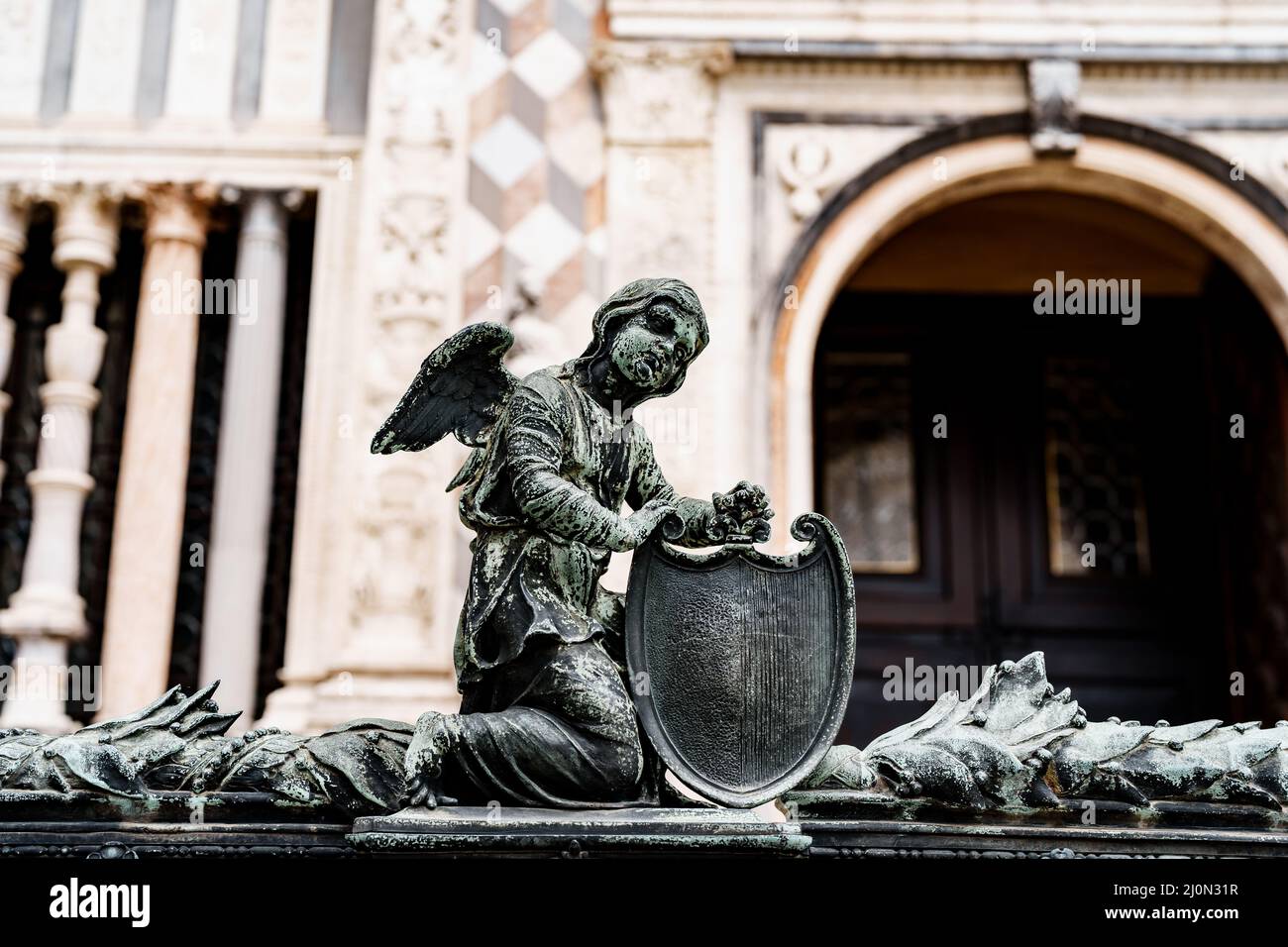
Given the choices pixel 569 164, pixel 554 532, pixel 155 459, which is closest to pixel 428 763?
pixel 554 532

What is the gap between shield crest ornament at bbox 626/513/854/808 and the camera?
3670 millimetres

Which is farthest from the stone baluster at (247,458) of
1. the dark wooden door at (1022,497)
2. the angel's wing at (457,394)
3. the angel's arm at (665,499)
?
the angel's arm at (665,499)

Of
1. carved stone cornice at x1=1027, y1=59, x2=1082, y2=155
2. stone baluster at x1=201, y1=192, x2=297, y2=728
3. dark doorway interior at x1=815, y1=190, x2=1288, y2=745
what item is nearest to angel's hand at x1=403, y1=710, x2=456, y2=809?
stone baluster at x1=201, y1=192, x2=297, y2=728

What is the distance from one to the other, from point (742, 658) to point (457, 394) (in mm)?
1044

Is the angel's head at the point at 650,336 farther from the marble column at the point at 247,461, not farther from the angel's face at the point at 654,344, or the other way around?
the marble column at the point at 247,461

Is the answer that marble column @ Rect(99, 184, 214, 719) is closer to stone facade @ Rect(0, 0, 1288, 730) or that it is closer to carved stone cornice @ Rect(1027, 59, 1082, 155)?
stone facade @ Rect(0, 0, 1288, 730)

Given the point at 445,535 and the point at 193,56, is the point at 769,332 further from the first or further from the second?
the point at 193,56

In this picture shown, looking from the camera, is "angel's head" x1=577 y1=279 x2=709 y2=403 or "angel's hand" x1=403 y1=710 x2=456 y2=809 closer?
"angel's hand" x1=403 y1=710 x2=456 y2=809

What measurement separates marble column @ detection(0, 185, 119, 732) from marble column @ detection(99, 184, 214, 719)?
0.22 m

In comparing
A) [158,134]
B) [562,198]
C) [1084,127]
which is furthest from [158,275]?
[1084,127]

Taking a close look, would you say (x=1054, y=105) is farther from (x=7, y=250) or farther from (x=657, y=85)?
(x=7, y=250)

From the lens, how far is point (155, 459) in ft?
27.9

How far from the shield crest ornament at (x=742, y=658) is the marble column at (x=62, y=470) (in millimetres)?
5281
